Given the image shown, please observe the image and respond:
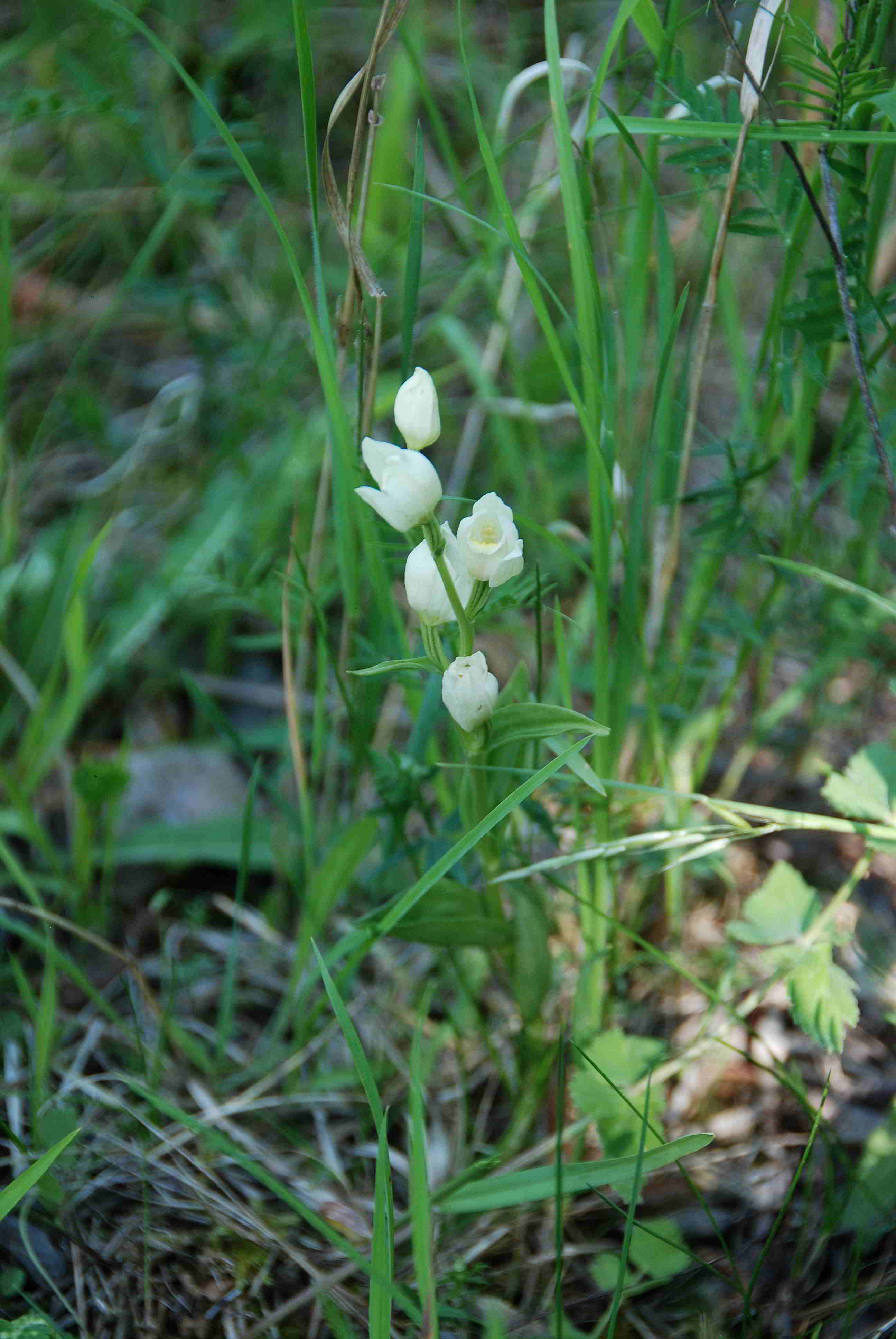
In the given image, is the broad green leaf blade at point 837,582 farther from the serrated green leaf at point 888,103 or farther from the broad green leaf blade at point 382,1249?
the broad green leaf blade at point 382,1249

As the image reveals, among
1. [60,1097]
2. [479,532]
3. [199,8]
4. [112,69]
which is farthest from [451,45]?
[60,1097]

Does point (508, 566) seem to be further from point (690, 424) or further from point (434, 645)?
point (690, 424)

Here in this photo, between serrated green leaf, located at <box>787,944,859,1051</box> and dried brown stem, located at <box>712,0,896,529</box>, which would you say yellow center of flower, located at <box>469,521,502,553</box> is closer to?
dried brown stem, located at <box>712,0,896,529</box>

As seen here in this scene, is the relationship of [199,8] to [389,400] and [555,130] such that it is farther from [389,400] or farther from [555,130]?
[555,130]

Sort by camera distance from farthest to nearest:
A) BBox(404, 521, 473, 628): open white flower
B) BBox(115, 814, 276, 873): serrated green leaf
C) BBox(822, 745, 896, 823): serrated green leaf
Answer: BBox(115, 814, 276, 873): serrated green leaf < BBox(822, 745, 896, 823): serrated green leaf < BBox(404, 521, 473, 628): open white flower

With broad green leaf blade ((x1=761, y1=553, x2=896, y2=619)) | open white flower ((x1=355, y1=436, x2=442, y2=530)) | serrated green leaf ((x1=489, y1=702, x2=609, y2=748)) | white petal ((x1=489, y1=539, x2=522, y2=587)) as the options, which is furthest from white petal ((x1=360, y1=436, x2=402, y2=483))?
broad green leaf blade ((x1=761, y1=553, x2=896, y2=619))

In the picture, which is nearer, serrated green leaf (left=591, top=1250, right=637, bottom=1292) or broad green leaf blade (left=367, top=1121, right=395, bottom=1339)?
broad green leaf blade (left=367, top=1121, right=395, bottom=1339)

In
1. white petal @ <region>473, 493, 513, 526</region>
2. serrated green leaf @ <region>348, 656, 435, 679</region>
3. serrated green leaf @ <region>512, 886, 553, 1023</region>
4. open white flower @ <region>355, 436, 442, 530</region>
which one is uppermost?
open white flower @ <region>355, 436, 442, 530</region>
